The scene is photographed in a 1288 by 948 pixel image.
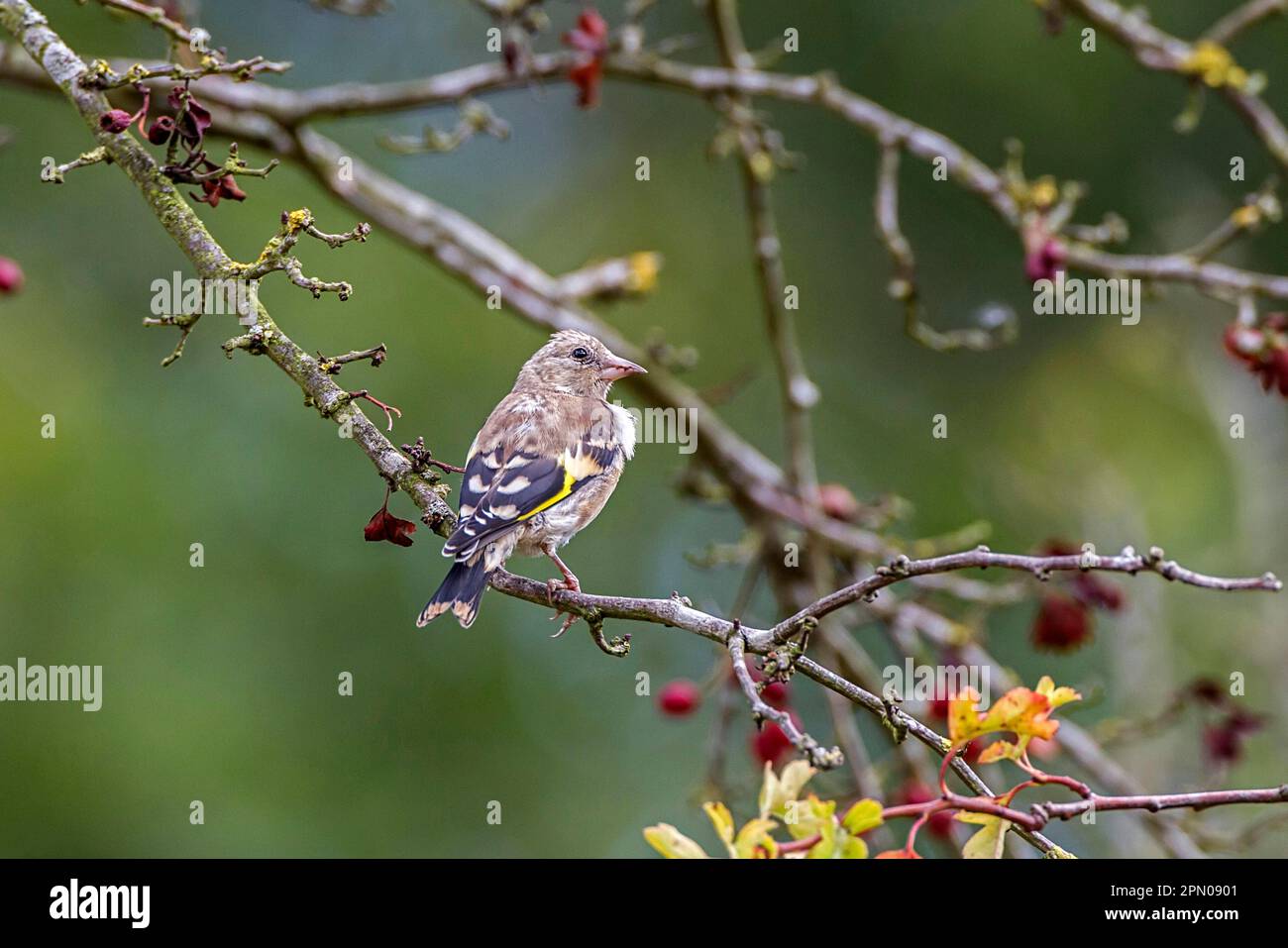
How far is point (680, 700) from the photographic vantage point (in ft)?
19.6

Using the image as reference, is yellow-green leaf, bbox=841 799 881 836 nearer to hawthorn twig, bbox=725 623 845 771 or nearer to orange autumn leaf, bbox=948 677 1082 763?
hawthorn twig, bbox=725 623 845 771

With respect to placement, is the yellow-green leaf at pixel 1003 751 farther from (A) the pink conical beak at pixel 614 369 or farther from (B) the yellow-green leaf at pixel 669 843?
(A) the pink conical beak at pixel 614 369

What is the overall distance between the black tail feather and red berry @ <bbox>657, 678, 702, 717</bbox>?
2365 millimetres

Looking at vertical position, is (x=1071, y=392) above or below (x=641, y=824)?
above

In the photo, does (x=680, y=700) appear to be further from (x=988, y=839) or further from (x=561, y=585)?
(x=988, y=839)

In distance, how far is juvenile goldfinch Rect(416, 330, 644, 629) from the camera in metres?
3.69

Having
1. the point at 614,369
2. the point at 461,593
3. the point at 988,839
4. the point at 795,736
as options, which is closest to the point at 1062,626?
the point at 614,369

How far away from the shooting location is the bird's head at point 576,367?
526cm

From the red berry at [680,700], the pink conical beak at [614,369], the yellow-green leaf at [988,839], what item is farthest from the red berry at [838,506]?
the yellow-green leaf at [988,839]

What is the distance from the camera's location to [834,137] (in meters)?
15.7

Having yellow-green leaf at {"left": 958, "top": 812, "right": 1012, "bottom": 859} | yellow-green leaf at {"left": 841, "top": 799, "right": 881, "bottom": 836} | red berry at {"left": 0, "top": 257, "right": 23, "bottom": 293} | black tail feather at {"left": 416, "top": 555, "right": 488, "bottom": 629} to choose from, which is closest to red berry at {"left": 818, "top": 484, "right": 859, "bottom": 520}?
black tail feather at {"left": 416, "top": 555, "right": 488, "bottom": 629}

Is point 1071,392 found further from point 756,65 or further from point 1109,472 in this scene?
point 756,65

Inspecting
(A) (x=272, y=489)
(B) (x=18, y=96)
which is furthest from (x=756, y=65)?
(B) (x=18, y=96)

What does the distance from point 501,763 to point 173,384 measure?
13.9 ft
